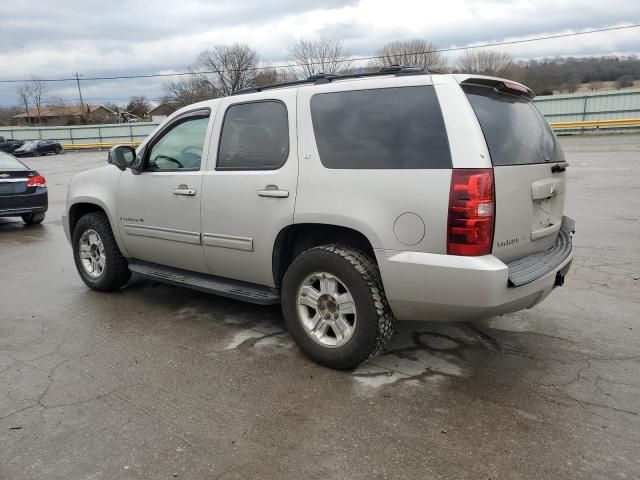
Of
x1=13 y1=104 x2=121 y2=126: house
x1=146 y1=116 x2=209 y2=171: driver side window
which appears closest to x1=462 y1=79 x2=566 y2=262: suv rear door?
x1=146 y1=116 x2=209 y2=171: driver side window

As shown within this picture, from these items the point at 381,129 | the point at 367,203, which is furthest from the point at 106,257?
the point at 381,129

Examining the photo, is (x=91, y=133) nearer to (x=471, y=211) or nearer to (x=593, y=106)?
(x=593, y=106)

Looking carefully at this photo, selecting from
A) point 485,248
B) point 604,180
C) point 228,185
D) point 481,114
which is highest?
point 481,114

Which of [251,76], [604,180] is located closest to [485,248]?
[604,180]

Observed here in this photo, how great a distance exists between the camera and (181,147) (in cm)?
471

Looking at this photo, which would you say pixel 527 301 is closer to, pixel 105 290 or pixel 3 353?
pixel 3 353

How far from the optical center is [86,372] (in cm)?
371

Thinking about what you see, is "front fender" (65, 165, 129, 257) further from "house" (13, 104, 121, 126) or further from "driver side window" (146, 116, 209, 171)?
"house" (13, 104, 121, 126)

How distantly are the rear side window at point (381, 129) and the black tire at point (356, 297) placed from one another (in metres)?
0.60

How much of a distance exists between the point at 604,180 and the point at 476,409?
1180 cm

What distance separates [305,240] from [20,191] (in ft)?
26.1

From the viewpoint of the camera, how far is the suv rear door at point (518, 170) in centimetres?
318

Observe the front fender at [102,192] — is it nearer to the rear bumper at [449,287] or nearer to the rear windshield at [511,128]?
the rear bumper at [449,287]

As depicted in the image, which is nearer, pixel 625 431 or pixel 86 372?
pixel 625 431
